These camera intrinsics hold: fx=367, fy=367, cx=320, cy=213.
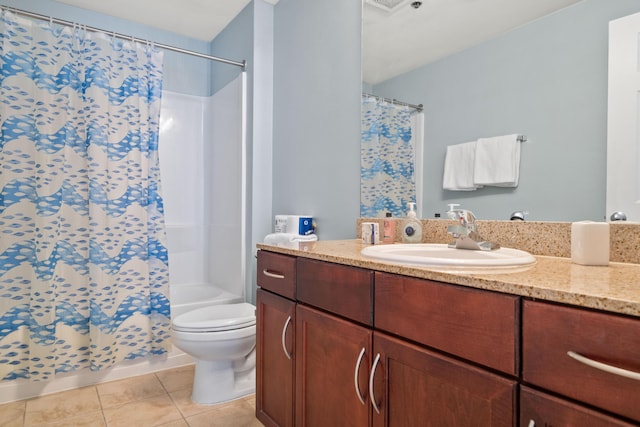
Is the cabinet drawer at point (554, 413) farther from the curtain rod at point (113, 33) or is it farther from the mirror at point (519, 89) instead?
the curtain rod at point (113, 33)

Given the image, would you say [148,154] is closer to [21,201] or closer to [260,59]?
[21,201]

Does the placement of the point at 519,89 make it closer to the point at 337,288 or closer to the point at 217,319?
the point at 337,288

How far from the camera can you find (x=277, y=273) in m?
1.47

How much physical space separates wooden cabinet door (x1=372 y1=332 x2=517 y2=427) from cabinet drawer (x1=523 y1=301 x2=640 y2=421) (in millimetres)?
82

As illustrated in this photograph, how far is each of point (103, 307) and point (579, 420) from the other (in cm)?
230

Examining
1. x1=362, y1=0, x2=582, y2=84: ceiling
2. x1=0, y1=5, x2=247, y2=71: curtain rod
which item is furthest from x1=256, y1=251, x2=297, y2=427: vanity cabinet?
x1=0, y1=5, x2=247, y2=71: curtain rod

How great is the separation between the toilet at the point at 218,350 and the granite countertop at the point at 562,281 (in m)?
1.08

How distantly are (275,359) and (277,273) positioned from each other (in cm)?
34

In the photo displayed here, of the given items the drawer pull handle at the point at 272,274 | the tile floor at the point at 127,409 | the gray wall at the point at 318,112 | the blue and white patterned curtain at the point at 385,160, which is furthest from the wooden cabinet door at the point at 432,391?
the tile floor at the point at 127,409

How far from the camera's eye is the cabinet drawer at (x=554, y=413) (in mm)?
577

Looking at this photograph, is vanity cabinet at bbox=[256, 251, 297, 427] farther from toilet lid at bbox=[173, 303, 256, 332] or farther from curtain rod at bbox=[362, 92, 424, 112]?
curtain rod at bbox=[362, 92, 424, 112]

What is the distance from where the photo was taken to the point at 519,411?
2.24 feet

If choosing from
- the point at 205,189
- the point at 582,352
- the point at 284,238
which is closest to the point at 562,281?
the point at 582,352

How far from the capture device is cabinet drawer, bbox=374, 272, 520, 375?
0.71m
